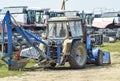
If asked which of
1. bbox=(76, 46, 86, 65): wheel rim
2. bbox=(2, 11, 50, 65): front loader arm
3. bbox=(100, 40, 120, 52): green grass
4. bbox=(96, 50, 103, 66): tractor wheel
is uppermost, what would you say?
bbox=(2, 11, 50, 65): front loader arm

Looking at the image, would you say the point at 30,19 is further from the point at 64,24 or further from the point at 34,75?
the point at 34,75

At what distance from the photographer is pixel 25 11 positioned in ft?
137

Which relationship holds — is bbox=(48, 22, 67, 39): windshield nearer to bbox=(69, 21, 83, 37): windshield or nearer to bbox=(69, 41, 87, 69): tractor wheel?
bbox=(69, 21, 83, 37): windshield

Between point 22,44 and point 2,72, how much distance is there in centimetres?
792

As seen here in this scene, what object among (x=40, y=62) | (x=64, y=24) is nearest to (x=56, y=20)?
(x=64, y=24)

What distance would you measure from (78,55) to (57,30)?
1.48 m

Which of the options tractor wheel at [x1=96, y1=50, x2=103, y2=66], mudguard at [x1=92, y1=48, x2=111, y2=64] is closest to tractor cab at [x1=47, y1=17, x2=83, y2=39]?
mudguard at [x1=92, y1=48, x2=111, y2=64]

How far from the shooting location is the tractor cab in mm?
20438

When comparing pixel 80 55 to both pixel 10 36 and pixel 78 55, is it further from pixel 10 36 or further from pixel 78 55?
pixel 10 36

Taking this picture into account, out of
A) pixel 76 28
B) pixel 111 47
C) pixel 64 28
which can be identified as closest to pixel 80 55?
pixel 76 28

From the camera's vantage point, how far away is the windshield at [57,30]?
20.5m

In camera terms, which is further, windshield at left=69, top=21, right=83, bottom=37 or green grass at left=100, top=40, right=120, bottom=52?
green grass at left=100, top=40, right=120, bottom=52

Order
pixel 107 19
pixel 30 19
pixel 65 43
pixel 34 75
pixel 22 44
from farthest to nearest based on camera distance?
1. pixel 107 19
2. pixel 30 19
3. pixel 22 44
4. pixel 65 43
5. pixel 34 75

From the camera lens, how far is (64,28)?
20484 mm
